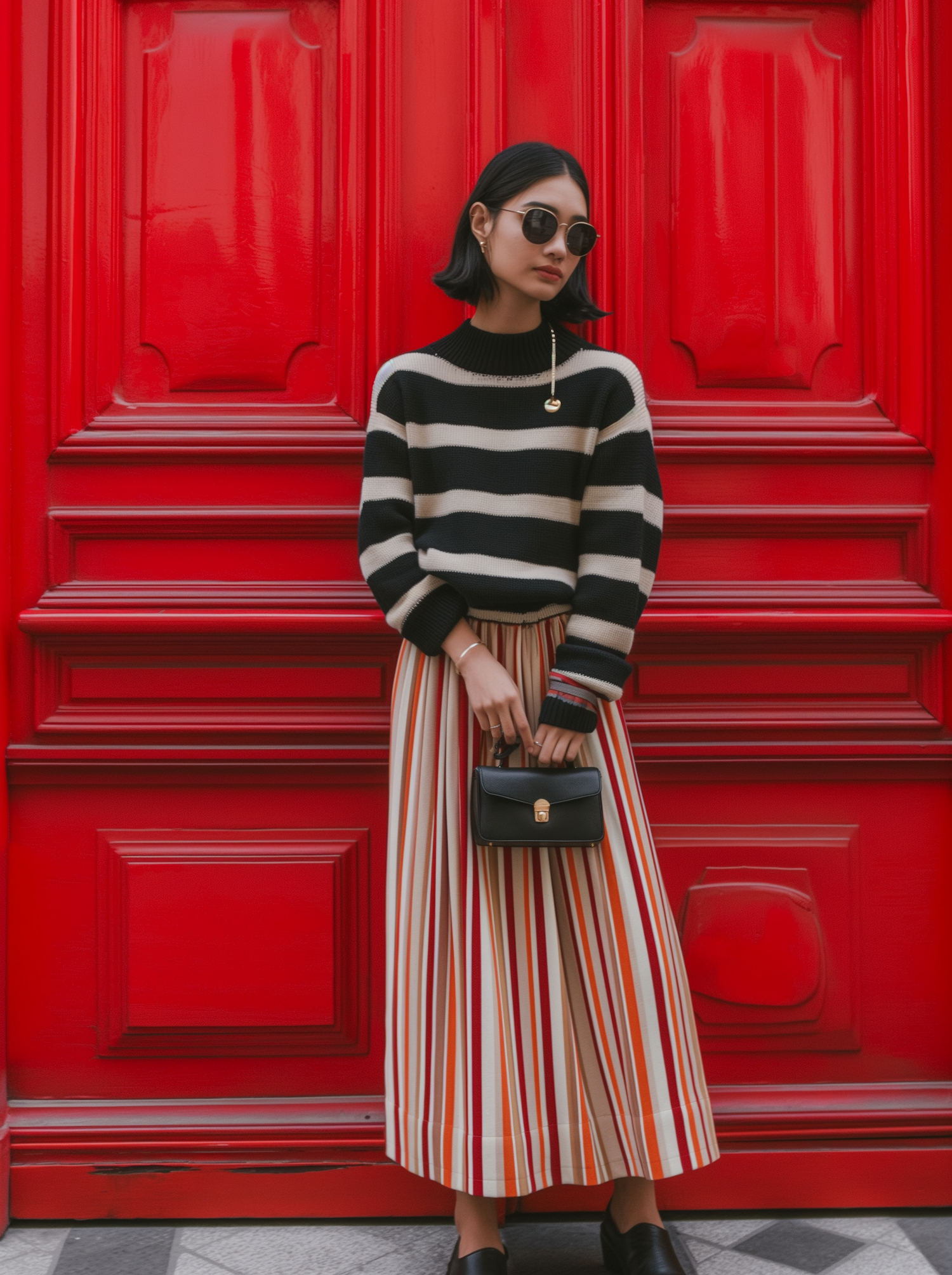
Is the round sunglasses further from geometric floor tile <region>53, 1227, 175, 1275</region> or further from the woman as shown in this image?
geometric floor tile <region>53, 1227, 175, 1275</region>

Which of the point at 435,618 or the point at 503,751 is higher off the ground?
the point at 435,618

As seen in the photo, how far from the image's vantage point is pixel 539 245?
1785 mm

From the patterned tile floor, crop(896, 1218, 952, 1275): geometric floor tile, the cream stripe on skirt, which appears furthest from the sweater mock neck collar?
crop(896, 1218, 952, 1275): geometric floor tile

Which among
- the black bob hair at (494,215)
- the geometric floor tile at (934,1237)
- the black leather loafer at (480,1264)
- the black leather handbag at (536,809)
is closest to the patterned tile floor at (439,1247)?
the geometric floor tile at (934,1237)

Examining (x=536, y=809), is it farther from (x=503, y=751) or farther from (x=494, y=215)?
(x=494, y=215)

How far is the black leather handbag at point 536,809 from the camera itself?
1701 millimetres

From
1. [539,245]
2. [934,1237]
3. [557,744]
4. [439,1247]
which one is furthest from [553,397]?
[934,1237]

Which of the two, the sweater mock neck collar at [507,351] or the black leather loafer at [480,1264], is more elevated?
the sweater mock neck collar at [507,351]

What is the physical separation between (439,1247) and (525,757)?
95 centimetres

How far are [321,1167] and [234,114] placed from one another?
2119 millimetres

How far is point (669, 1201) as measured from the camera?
6.87ft

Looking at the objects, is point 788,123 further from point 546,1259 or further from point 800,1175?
point 546,1259

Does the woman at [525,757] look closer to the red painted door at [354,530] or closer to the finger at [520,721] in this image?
the finger at [520,721]

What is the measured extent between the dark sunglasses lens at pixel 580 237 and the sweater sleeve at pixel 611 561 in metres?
0.22
